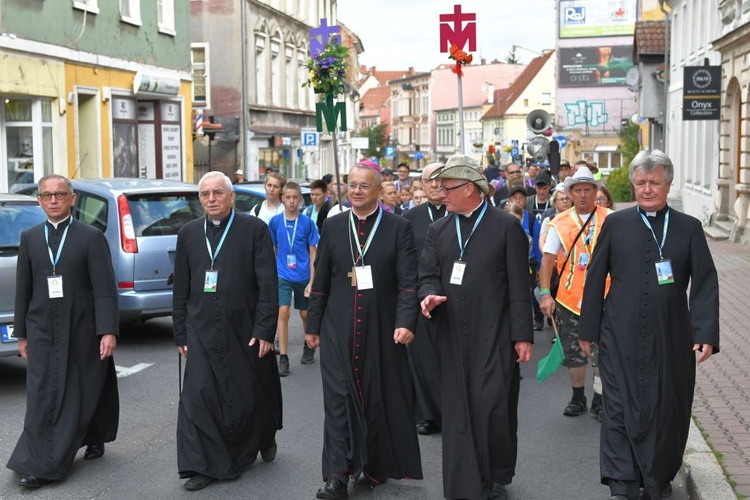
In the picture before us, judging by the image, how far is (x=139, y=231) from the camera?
11.9 m

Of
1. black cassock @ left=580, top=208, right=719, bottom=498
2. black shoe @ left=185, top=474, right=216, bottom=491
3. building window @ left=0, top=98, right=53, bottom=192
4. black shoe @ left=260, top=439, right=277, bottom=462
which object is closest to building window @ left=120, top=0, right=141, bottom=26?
building window @ left=0, top=98, right=53, bottom=192

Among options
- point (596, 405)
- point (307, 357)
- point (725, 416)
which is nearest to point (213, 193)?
point (596, 405)

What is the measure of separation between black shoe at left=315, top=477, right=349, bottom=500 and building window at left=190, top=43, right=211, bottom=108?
37.4 metres

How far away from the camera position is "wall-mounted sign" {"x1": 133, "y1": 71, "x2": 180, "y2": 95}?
2692cm

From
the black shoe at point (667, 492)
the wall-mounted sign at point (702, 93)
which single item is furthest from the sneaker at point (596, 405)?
the wall-mounted sign at point (702, 93)

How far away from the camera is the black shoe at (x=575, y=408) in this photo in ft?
29.6

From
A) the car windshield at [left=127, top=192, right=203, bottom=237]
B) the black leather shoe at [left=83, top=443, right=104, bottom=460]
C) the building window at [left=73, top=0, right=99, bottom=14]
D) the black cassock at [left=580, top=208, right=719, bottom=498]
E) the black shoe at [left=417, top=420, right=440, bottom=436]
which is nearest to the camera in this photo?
the black cassock at [left=580, top=208, right=719, bottom=498]

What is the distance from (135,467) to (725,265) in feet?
48.8

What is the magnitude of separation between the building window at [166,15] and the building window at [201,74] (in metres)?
13.7

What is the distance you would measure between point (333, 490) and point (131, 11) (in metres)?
22.1

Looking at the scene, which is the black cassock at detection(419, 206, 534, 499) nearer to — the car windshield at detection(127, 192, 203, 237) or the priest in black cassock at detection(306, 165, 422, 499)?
the priest in black cassock at detection(306, 165, 422, 499)

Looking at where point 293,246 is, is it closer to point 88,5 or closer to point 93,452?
point 93,452

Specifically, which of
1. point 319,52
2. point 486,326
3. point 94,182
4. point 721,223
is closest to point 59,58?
point 319,52

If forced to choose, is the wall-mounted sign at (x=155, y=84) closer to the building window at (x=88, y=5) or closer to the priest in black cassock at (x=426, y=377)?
the building window at (x=88, y=5)
